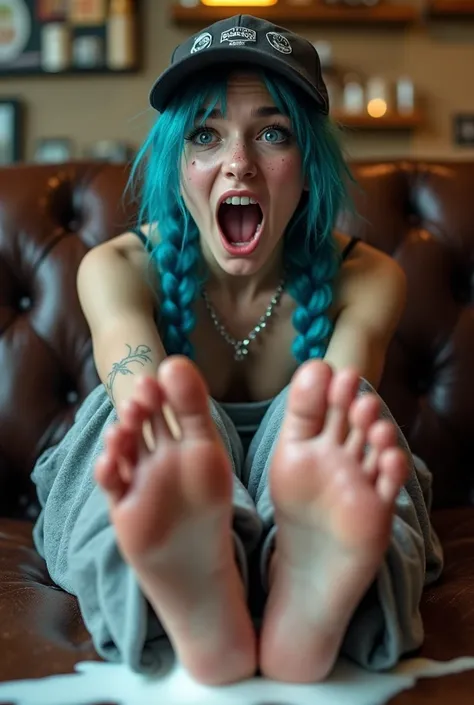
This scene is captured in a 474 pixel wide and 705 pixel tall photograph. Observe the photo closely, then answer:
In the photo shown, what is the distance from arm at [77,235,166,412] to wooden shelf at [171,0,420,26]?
175 centimetres

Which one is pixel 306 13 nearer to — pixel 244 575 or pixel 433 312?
pixel 433 312

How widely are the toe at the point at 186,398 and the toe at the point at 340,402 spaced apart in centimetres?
9

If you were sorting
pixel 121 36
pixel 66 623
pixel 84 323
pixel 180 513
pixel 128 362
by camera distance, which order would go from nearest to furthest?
pixel 180 513
pixel 66 623
pixel 128 362
pixel 84 323
pixel 121 36

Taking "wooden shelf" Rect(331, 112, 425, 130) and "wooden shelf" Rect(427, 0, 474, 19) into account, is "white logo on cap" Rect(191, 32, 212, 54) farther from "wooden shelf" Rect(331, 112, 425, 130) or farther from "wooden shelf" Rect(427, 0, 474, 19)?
"wooden shelf" Rect(427, 0, 474, 19)

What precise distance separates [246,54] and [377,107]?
1906mm

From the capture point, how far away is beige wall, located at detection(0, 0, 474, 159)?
8.47 feet

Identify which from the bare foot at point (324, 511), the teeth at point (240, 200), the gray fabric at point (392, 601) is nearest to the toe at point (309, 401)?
the bare foot at point (324, 511)

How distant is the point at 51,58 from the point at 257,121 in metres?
1.90

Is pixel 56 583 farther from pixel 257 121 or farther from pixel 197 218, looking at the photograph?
pixel 257 121

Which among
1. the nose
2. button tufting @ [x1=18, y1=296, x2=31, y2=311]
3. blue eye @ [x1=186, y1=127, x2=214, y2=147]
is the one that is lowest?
button tufting @ [x1=18, y1=296, x2=31, y2=311]

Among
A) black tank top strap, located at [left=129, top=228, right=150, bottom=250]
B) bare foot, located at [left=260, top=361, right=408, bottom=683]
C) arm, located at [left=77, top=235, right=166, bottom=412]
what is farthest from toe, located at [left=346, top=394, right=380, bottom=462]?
black tank top strap, located at [left=129, top=228, right=150, bottom=250]

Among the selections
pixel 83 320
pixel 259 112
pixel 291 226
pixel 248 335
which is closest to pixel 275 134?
pixel 259 112

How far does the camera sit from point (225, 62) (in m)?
0.85

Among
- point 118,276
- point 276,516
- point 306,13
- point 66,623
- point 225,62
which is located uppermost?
point 306,13
